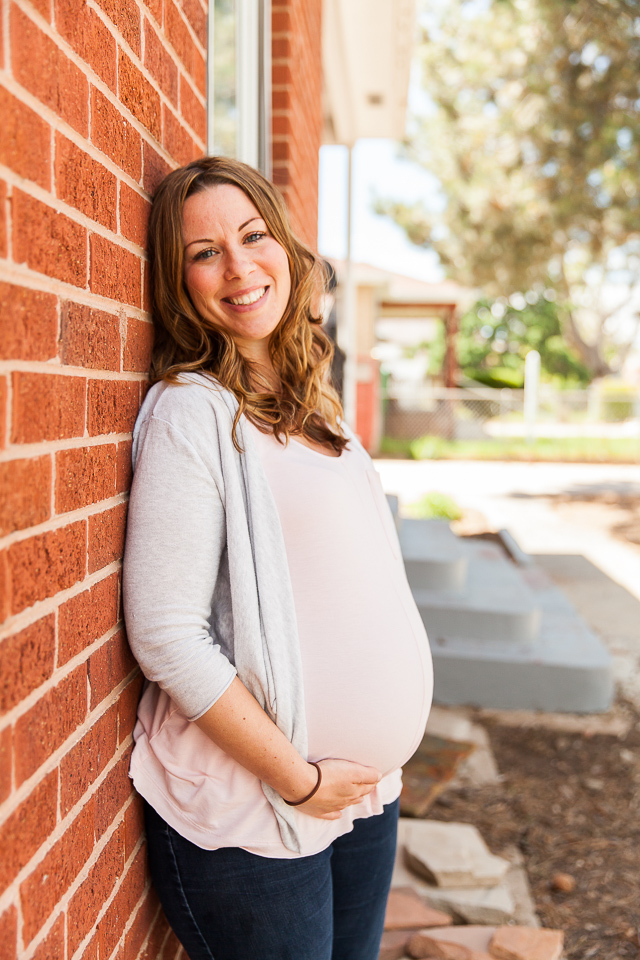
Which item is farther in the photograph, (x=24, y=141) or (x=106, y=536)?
(x=106, y=536)

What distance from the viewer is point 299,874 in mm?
1411

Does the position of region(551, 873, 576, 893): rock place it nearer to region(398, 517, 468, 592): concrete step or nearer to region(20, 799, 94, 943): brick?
region(398, 517, 468, 592): concrete step

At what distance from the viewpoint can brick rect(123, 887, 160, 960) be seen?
4.66 feet

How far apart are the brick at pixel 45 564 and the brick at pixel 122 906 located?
1.92ft

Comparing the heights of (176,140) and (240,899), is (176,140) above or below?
above

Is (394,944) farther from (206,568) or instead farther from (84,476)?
(84,476)

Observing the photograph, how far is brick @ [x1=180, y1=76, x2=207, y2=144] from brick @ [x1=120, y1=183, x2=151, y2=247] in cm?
37

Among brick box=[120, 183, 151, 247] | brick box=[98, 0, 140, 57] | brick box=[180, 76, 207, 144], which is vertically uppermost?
brick box=[180, 76, 207, 144]

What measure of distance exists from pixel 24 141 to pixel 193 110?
100 centimetres

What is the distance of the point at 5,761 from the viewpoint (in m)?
0.91

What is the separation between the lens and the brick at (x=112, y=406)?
3.93ft

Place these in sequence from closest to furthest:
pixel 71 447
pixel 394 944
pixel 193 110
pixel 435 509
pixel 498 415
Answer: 1. pixel 71 447
2. pixel 193 110
3. pixel 394 944
4. pixel 435 509
5. pixel 498 415

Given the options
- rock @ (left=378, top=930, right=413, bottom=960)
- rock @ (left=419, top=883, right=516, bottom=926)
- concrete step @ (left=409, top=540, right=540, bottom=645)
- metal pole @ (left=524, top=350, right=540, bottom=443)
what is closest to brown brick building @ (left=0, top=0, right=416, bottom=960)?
rock @ (left=378, top=930, right=413, bottom=960)

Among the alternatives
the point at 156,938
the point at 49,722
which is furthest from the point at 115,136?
the point at 156,938
